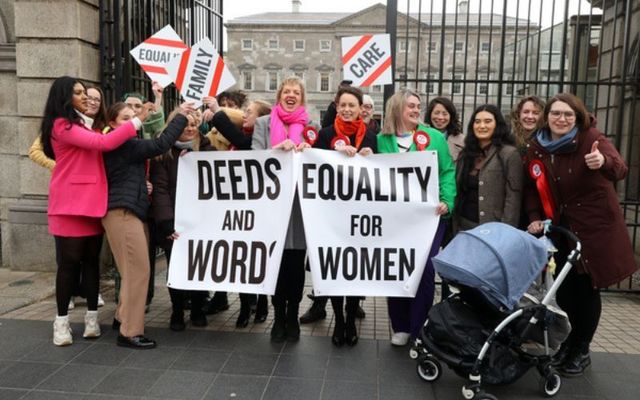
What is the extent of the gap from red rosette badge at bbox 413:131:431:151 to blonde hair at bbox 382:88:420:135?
0.16m

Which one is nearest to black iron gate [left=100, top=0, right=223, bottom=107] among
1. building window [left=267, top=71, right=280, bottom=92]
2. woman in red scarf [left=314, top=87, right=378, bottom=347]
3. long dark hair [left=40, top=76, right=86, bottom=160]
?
long dark hair [left=40, top=76, right=86, bottom=160]

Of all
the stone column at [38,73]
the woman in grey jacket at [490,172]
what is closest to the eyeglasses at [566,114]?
the woman in grey jacket at [490,172]

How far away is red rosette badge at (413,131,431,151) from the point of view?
436cm

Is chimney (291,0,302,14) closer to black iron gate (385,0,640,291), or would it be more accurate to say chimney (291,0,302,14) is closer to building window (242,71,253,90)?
building window (242,71,253,90)

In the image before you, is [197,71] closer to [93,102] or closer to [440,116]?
[93,102]

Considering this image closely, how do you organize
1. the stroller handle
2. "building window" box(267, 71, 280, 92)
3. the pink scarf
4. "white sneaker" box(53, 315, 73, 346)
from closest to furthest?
the stroller handle → "white sneaker" box(53, 315, 73, 346) → the pink scarf → "building window" box(267, 71, 280, 92)

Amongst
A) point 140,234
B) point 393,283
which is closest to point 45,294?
point 140,234

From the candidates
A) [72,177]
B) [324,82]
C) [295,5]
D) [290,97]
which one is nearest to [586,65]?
[290,97]

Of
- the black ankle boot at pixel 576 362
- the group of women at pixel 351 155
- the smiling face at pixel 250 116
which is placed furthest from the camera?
the smiling face at pixel 250 116

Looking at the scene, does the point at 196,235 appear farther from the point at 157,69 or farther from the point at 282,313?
the point at 157,69

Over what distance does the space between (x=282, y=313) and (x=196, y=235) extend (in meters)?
0.97

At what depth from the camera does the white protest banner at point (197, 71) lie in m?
4.50

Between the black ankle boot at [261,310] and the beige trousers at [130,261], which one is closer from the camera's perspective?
the beige trousers at [130,261]

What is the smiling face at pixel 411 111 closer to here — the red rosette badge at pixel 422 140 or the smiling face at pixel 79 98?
the red rosette badge at pixel 422 140
